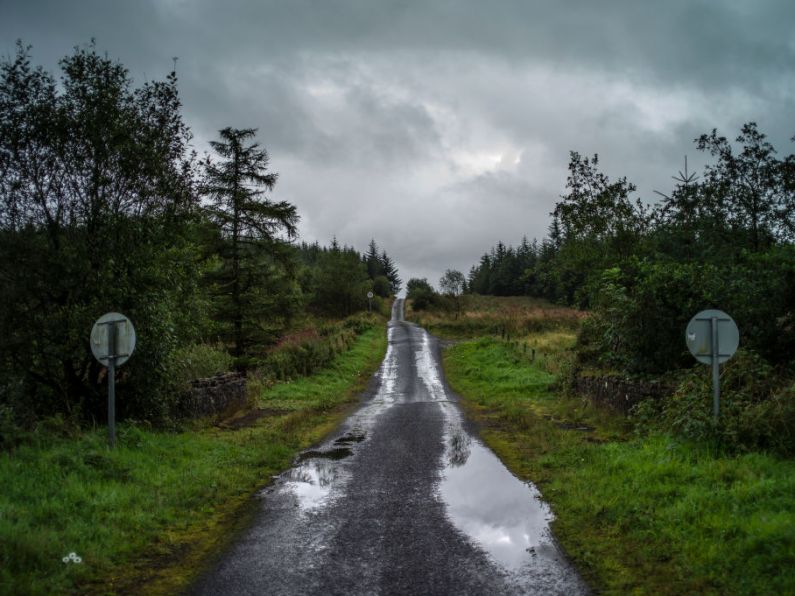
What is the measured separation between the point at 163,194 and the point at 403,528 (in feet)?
31.5

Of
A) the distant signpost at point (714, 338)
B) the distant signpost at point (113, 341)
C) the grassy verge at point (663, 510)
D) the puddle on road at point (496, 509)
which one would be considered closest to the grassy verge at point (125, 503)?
the distant signpost at point (113, 341)

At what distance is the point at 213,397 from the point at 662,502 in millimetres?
11994

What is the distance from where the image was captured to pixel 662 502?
7.12 metres

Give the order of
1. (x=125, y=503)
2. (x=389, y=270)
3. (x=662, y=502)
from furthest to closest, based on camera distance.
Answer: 1. (x=389, y=270)
2. (x=125, y=503)
3. (x=662, y=502)

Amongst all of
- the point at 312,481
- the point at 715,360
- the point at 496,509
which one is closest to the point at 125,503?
the point at 312,481

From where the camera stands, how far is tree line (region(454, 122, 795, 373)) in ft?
41.1

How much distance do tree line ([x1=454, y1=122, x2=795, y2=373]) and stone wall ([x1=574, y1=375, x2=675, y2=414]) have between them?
0.67 meters

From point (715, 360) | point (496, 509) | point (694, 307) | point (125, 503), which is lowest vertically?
point (496, 509)

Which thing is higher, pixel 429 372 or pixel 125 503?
pixel 125 503

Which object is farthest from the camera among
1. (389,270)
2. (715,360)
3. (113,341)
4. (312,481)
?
(389,270)

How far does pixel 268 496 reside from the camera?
28.3 feet

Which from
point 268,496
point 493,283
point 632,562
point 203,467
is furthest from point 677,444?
point 493,283

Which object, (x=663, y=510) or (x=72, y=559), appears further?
(x=663, y=510)

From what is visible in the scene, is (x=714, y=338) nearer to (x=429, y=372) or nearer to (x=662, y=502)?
(x=662, y=502)
